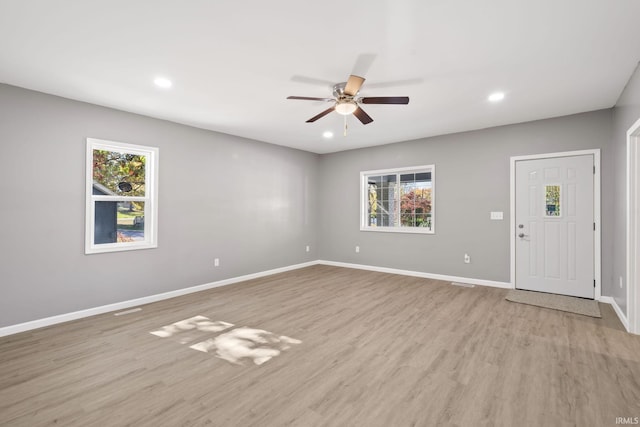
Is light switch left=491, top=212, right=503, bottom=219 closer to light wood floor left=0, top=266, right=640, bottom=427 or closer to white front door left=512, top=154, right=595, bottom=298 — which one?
white front door left=512, top=154, right=595, bottom=298

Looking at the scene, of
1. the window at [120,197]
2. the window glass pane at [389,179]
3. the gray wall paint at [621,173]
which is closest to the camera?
the gray wall paint at [621,173]

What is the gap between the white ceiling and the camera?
2078mm

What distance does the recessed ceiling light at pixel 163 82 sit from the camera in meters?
3.14

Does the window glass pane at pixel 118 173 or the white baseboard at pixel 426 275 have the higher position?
the window glass pane at pixel 118 173

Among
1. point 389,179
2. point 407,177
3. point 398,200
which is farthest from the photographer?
point 389,179

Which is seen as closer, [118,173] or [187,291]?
[118,173]

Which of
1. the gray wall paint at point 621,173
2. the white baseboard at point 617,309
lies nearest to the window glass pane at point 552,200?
the gray wall paint at point 621,173

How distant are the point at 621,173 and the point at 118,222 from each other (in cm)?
643

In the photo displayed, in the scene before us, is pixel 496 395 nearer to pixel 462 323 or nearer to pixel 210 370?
pixel 462 323

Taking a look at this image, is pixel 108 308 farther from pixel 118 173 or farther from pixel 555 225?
pixel 555 225

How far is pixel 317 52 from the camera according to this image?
103 inches

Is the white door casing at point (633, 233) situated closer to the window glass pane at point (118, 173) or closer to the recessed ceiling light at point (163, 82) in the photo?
the recessed ceiling light at point (163, 82)

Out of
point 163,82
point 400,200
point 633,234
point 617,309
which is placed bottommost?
point 617,309

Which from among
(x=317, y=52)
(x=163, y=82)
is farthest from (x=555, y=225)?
(x=163, y=82)
